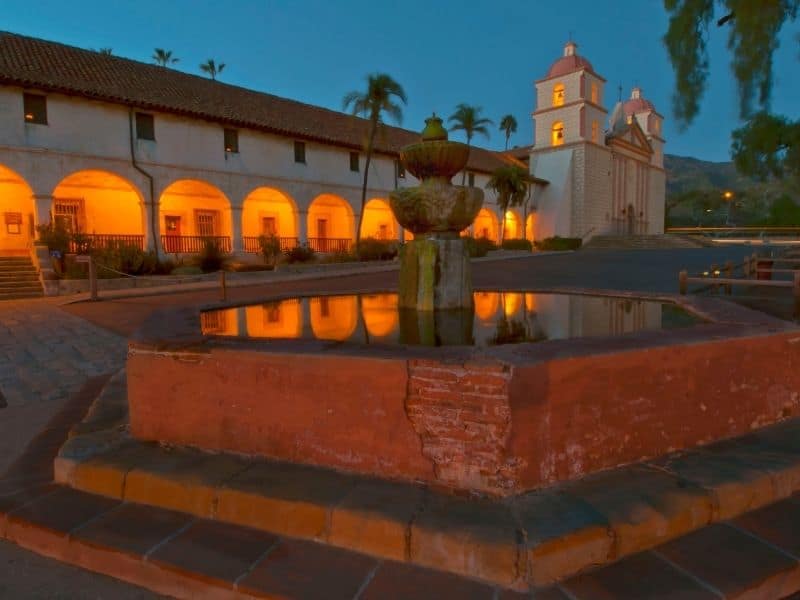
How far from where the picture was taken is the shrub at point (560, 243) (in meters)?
33.0

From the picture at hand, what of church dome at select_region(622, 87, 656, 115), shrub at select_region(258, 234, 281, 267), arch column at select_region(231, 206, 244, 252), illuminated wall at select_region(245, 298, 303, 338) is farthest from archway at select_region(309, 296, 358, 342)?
church dome at select_region(622, 87, 656, 115)

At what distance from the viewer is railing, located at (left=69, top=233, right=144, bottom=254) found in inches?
599

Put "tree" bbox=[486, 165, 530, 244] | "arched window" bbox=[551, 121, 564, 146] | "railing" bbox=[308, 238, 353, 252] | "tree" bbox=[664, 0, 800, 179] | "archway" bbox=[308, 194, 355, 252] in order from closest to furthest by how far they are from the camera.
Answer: "tree" bbox=[664, 0, 800, 179] → "railing" bbox=[308, 238, 353, 252] → "archway" bbox=[308, 194, 355, 252] → "tree" bbox=[486, 165, 530, 244] → "arched window" bbox=[551, 121, 564, 146]

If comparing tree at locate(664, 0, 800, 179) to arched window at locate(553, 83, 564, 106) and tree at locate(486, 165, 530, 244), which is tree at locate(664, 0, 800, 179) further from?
arched window at locate(553, 83, 564, 106)

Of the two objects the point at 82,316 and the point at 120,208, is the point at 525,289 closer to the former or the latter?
the point at 82,316

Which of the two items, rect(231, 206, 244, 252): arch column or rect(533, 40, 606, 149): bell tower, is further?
rect(533, 40, 606, 149): bell tower

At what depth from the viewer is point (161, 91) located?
18.8 m

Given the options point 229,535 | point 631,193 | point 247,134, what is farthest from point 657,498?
point 631,193

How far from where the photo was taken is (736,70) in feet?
20.0

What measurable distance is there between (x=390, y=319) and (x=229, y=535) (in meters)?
2.20

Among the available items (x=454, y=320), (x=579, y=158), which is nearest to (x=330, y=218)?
(x=579, y=158)

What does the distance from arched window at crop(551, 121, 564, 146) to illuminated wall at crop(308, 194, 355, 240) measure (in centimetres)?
1912

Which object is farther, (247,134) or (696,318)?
(247,134)

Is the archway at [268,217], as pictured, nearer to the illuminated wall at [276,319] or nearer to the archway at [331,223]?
Result: the archway at [331,223]
